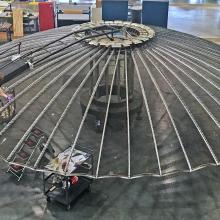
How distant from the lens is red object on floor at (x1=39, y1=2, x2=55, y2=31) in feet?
97.1

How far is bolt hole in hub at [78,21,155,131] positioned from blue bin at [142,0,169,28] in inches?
354

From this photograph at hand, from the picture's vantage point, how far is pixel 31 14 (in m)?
30.8

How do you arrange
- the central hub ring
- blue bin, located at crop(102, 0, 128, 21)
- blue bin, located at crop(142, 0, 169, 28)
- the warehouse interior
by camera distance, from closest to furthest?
the warehouse interior, the central hub ring, blue bin, located at crop(102, 0, 128, 21), blue bin, located at crop(142, 0, 169, 28)

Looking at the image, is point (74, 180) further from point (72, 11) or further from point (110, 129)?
point (72, 11)

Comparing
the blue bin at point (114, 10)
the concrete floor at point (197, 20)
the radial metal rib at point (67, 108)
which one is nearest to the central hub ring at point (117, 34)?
the radial metal rib at point (67, 108)

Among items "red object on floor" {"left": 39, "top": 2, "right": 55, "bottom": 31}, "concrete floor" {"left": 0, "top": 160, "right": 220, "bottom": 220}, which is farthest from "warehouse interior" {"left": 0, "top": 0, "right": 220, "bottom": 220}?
"red object on floor" {"left": 39, "top": 2, "right": 55, "bottom": 31}

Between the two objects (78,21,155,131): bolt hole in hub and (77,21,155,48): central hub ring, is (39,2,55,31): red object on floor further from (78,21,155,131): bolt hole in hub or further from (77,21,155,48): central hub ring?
(78,21,155,131): bolt hole in hub

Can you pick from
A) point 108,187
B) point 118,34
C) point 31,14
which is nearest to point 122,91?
point 118,34

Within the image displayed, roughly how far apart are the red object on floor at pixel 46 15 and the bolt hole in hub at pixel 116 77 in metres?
15.8

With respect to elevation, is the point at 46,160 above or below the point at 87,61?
below

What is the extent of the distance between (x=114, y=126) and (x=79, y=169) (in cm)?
273

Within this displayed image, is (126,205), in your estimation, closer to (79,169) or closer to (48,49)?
(79,169)

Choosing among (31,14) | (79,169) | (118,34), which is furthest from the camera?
(31,14)

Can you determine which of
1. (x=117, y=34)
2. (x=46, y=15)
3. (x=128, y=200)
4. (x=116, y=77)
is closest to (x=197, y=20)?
(x=46, y=15)
